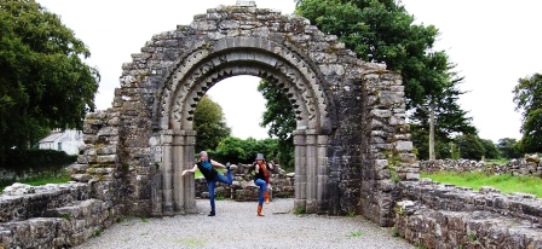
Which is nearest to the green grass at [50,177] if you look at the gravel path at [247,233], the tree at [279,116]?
the tree at [279,116]

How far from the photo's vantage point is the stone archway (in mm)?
11211

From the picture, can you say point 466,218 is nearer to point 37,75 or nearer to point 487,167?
point 487,167

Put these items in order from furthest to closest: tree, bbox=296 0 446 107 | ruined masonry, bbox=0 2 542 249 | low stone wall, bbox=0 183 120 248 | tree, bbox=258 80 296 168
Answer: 1. tree, bbox=258 80 296 168
2. tree, bbox=296 0 446 107
3. ruined masonry, bbox=0 2 542 249
4. low stone wall, bbox=0 183 120 248

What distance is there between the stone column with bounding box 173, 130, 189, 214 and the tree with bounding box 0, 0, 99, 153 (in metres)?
11.4

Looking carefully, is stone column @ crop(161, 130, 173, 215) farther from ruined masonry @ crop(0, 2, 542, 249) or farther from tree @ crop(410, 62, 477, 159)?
tree @ crop(410, 62, 477, 159)

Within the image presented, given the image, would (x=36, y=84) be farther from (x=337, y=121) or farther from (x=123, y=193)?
(x=337, y=121)

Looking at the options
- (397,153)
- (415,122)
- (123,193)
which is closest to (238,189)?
(123,193)

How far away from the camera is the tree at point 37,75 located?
69.9 ft

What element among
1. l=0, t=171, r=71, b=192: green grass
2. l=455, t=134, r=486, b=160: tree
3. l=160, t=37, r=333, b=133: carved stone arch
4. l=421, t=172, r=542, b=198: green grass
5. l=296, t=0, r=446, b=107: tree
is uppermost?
l=296, t=0, r=446, b=107: tree

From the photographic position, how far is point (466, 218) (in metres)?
6.09

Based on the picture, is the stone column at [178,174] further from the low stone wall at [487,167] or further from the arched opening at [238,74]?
the low stone wall at [487,167]

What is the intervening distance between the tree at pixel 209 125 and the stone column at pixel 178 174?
36997 mm

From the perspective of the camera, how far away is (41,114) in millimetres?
27016

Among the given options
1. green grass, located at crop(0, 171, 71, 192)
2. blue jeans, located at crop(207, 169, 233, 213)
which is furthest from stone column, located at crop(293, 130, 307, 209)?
green grass, located at crop(0, 171, 71, 192)
